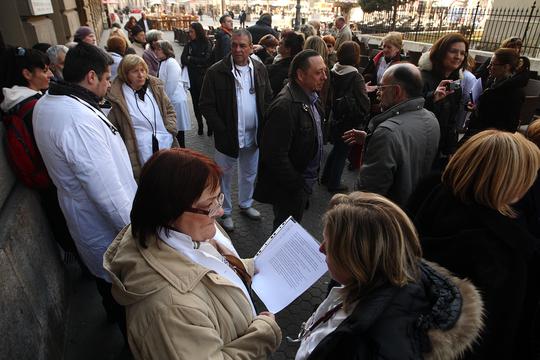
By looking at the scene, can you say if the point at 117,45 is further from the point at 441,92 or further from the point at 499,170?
the point at 499,170

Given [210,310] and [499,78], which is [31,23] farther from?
[499,78]

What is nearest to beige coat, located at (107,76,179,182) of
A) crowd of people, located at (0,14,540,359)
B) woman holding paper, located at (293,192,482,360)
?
crowd of people, located at (0,14,540,359)

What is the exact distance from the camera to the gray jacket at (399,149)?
2289 millimetres

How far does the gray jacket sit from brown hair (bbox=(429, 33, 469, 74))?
1208mm

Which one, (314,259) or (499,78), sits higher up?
(499,78)

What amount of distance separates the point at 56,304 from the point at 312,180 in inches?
86.4

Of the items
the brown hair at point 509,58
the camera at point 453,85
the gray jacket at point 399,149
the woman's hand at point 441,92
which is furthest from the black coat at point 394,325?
the brown hair at point 509,58

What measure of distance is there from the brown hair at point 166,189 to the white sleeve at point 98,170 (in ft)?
2.80

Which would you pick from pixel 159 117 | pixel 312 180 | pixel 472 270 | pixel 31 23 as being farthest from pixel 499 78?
pixel 31 23

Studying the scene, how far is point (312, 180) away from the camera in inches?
121

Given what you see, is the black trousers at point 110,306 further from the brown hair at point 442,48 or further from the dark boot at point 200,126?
the dark boot at point 200,126

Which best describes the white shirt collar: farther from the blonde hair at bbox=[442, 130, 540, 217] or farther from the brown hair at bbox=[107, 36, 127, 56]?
the brown hair at bbox=[107, 36, 127, 56]

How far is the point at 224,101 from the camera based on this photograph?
3.56 meters

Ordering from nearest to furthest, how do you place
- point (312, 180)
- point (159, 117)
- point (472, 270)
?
point (472, 270) → point (312, 180) → point (159, 117)
